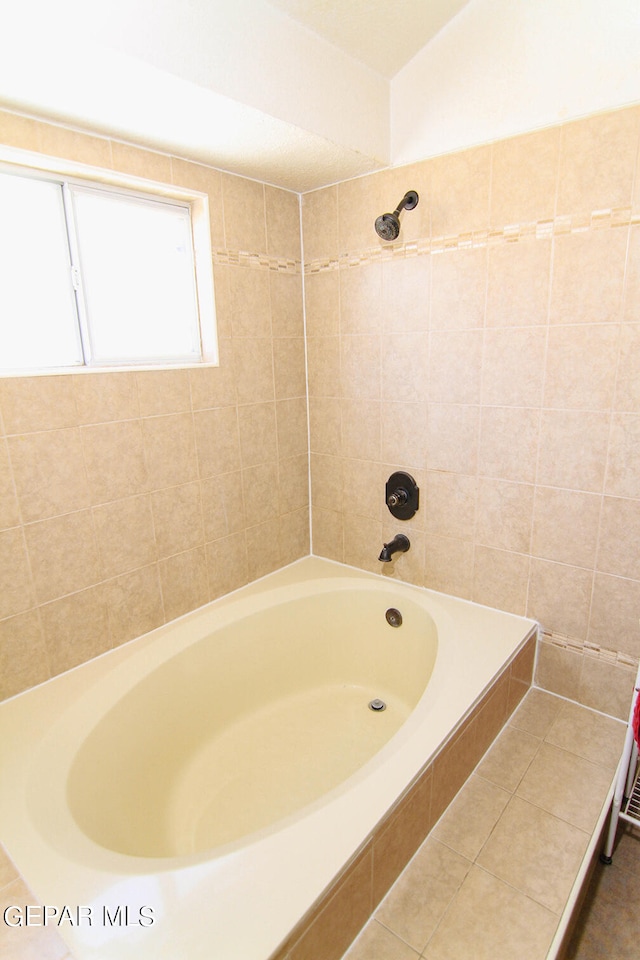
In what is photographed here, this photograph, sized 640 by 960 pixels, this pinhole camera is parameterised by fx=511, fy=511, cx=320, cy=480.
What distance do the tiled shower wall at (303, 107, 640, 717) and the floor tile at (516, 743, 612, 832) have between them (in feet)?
1.04

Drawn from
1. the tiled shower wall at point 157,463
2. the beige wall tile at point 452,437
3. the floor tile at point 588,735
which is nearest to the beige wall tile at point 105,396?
the tiled shower wall at point 157,463

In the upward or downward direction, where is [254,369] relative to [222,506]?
upward

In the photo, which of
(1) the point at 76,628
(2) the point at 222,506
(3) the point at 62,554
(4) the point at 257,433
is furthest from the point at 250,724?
(4) the point at 257,433

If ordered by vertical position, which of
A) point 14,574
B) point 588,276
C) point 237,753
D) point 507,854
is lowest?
point 237,753

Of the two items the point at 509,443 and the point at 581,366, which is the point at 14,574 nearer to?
the point at 509,443

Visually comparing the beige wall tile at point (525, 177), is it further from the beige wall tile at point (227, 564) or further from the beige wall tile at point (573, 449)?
the beige wall tile at point (227, 564)

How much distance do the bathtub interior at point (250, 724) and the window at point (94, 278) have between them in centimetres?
114

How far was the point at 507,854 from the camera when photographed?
137 cm

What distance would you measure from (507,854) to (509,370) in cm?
148

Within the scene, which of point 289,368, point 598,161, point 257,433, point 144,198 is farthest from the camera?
point 289,368

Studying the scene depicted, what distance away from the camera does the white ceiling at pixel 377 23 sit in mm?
1507

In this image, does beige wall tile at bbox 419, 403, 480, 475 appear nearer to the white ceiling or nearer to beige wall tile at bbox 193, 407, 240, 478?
beige wall tile at bbox 193, 407, 240, 478

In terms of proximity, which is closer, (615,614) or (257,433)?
(615,614)

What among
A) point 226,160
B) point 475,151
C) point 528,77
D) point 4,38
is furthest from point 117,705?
point 528,77
